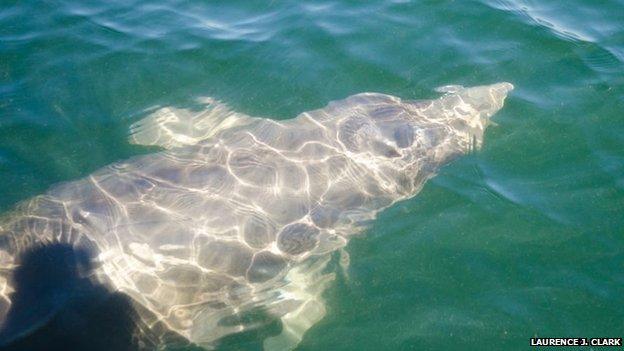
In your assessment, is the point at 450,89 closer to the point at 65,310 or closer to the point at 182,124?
the point at 182,124

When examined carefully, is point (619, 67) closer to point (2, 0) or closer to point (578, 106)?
point (578, 106)

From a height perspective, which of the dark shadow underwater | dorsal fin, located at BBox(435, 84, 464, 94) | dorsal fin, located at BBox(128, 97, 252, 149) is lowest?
the dark shadow underwater

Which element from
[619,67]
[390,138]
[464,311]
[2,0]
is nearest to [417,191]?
[390,138]

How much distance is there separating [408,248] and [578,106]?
4292mm

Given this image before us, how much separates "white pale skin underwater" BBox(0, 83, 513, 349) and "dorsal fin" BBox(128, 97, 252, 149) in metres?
0.21

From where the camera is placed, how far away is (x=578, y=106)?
8.34 meters

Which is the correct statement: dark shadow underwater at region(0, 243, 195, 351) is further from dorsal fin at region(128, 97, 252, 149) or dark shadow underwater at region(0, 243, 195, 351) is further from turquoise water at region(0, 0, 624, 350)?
dorsal fin at region(128, 97, 252, 149)

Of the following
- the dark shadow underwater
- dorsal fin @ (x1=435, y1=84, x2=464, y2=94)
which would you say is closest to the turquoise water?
dorsal fin @ (x1=435, y1=84, x2=464, y2=94)

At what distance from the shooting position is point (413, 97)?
8.65 meters

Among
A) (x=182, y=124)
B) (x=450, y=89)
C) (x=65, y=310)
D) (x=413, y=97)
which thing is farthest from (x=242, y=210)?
(x=450, y=89)

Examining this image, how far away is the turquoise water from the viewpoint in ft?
19.7

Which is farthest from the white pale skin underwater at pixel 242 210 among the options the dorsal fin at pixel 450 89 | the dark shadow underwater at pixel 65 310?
the dorsal fin at pixel 450 89

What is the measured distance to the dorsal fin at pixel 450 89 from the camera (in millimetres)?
8602

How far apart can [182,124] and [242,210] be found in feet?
9.48
